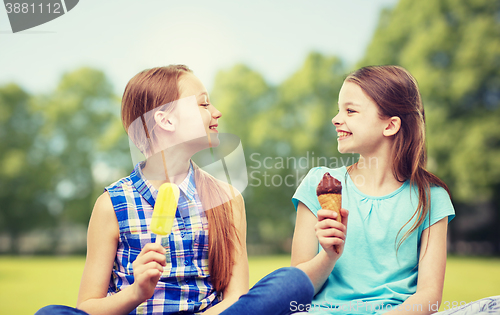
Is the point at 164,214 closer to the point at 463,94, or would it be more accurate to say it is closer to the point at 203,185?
the point at 203,185

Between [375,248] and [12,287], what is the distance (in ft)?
28.2

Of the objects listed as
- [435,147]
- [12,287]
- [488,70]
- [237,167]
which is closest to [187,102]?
[237,167]

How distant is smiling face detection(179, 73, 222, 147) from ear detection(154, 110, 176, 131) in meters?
0.10

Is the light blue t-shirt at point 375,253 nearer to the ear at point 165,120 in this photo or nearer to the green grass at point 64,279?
the ear at point 165,120

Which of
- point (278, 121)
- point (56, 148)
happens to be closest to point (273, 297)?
point (278, 121)

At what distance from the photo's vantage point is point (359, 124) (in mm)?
1784

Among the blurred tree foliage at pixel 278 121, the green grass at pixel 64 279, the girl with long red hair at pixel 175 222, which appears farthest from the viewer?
the blurred tree foliage at pixel 278 121

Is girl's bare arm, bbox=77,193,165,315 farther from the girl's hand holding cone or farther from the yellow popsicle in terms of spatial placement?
the girl's hand holding cone

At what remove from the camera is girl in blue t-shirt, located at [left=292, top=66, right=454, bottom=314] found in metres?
1.66

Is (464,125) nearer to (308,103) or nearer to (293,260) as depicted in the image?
(308,103)

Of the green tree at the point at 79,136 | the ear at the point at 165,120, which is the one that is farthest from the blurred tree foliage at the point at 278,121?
the ear at the point at 165,120

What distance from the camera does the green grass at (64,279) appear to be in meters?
6.48

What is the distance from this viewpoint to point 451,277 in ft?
25.7

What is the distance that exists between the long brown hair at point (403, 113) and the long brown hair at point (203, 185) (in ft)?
2.45
